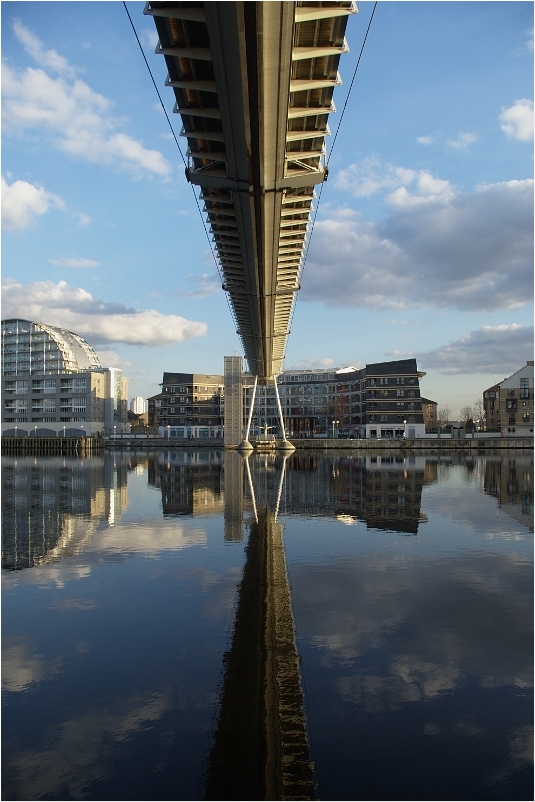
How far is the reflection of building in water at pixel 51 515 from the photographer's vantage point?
52.0 feet

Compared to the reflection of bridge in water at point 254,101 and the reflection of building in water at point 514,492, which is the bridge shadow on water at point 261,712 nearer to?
the reflection of bridge in water at point 254,101

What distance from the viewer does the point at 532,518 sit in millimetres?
21281

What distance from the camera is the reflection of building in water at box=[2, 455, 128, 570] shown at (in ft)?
52.0

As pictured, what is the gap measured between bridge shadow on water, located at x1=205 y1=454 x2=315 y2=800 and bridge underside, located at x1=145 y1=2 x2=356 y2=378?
32.4 ft

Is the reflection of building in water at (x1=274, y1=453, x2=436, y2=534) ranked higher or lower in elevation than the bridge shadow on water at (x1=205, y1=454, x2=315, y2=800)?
lower

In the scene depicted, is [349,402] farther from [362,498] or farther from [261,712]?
[261,712]

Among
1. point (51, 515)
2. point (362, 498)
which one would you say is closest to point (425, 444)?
point (362, 498)

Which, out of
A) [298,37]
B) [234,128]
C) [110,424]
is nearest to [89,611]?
[234,128]

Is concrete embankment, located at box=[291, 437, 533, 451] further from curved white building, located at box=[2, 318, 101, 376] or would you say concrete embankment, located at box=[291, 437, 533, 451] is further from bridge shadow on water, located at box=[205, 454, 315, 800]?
bridge shadow on water, located at box=[205, 454, 315, 800]

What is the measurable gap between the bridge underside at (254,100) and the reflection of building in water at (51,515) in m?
11.2

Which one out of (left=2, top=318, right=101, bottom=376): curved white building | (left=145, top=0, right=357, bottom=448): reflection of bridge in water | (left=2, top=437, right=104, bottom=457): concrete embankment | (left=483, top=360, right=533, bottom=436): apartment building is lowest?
(left=2, top=437, right=104, bottom=457): concrete embankment

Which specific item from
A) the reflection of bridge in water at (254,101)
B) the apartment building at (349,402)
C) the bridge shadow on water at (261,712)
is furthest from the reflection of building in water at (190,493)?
the apartment building at (349,402)

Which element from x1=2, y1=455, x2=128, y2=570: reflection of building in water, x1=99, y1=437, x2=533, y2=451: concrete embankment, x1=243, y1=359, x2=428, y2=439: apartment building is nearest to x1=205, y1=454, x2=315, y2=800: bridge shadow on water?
x1=2, y1=455, x2=128, y2=570: reflection of building in water

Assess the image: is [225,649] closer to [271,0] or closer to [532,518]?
[271,0]
